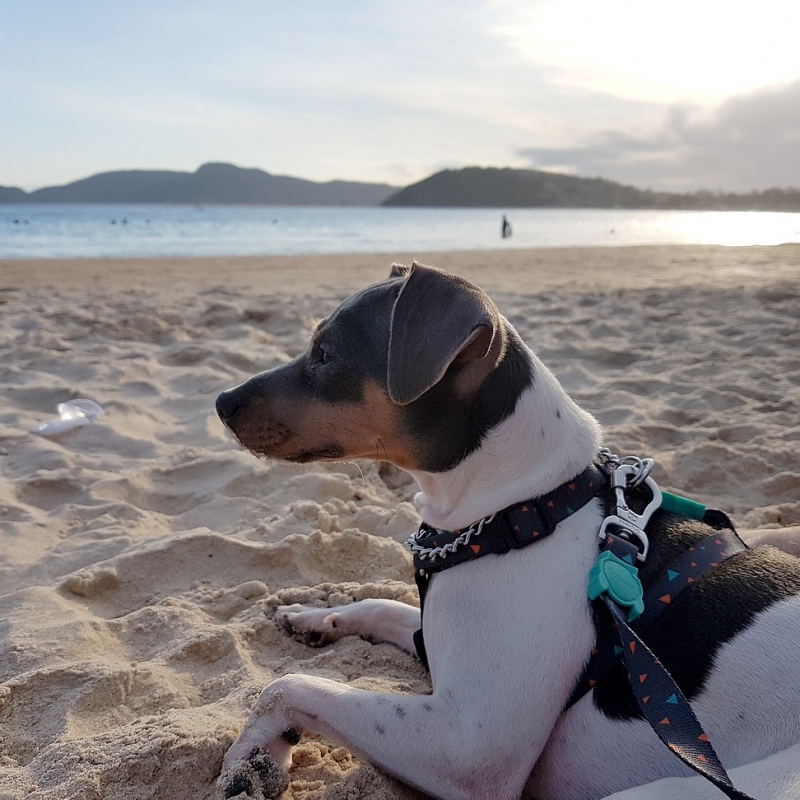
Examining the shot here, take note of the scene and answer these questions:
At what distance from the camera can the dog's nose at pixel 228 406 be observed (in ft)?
10.4

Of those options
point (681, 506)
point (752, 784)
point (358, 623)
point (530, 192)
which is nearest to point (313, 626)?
point (358, 623)

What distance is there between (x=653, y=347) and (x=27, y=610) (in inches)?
254

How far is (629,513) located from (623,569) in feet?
0.79

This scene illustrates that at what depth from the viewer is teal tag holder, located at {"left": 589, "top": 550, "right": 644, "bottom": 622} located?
2227mm

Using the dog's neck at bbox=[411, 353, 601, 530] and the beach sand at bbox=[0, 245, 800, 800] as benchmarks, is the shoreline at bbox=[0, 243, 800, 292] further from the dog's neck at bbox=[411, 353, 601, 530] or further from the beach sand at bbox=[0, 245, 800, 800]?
the dog's neck at bbox=[411, 353, 601, 530]

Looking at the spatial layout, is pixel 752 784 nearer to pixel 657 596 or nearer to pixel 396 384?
pixel 657 596

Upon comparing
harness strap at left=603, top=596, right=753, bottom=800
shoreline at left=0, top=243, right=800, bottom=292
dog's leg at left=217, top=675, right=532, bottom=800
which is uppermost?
harness strap at left=603, top=596, right=753, bottom=800

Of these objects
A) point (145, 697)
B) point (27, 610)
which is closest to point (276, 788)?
point (145, 697)

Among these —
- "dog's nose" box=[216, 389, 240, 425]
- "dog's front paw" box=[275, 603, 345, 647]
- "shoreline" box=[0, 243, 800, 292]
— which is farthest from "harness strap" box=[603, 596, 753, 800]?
"shoreline" box=[0, 243, 800, 292]

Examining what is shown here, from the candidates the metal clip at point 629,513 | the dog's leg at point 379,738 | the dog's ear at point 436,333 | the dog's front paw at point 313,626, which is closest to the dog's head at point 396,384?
the dog's ear at point 436,333

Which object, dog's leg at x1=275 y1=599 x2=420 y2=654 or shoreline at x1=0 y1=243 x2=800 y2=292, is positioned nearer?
dog's leg at x1=275 y1=599 x2=420 y2=654

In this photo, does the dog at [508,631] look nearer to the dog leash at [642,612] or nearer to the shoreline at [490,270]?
the dog leash at [642,612]

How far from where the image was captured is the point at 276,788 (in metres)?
2.38

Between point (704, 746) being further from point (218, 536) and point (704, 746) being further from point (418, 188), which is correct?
point (418, 188)
